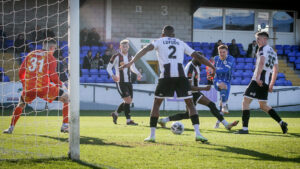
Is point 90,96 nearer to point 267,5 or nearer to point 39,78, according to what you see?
point 39,78

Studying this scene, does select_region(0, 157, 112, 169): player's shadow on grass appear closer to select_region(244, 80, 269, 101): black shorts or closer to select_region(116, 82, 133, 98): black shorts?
select_region(244, 80, 269, 101): black shorts

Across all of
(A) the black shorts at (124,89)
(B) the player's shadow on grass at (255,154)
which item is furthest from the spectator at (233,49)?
(B) the player's shadow on grass at (255,154)

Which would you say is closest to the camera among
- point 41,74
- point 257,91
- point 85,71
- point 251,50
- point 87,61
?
point 41,74

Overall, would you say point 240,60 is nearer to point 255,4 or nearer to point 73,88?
point 255,4

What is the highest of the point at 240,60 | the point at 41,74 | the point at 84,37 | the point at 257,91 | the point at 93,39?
the point at 84,37

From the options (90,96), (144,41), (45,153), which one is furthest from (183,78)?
(144,41)

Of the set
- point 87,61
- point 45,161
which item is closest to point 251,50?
point 87,61

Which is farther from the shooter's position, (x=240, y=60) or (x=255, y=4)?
(x=255, y=4)

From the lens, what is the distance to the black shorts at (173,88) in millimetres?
6301

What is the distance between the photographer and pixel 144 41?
21844 mm

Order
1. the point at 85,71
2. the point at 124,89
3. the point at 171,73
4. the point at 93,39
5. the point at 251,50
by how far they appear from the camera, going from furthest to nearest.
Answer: the point at 251,50, the point at 93,39, the point at 85,71, the point at 124,89, the point at 171,73

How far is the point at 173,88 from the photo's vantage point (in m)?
6.34

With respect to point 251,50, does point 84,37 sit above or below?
above

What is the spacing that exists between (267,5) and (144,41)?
9646 mm
